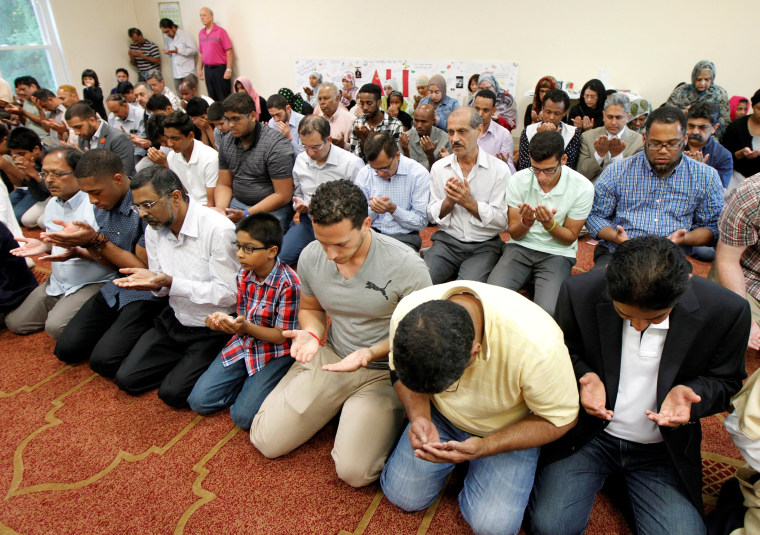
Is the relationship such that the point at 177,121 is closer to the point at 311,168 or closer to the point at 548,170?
the point at 311,168

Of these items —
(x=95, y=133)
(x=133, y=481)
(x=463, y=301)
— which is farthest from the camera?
(x=95, y=133)

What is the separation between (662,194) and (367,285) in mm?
1830

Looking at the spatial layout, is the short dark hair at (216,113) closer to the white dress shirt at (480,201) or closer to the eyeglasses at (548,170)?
the white dress shirt at (480,201)

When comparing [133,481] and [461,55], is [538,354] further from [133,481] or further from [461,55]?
[461,55]

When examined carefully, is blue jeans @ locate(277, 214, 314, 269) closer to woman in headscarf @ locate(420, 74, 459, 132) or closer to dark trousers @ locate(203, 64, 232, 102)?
woman in headscarf @ locate(420, 74, 459, 132)

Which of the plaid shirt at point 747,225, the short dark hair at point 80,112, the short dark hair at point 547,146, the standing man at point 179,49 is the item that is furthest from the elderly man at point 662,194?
the standing man at point 179,49

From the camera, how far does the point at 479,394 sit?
5.00 feet

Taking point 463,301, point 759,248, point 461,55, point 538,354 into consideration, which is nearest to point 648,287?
point 538,354

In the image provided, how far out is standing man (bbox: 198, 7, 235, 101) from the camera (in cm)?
766

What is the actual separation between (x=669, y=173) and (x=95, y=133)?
15.5ft

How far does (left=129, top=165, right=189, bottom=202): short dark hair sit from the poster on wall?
199 inches

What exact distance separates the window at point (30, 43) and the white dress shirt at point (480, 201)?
8.19 meters

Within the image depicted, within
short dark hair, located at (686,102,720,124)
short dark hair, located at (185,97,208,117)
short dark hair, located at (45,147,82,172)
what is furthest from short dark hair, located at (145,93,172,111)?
short dark hair, located at (686,102,720,124)

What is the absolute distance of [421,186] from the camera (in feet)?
10.4
